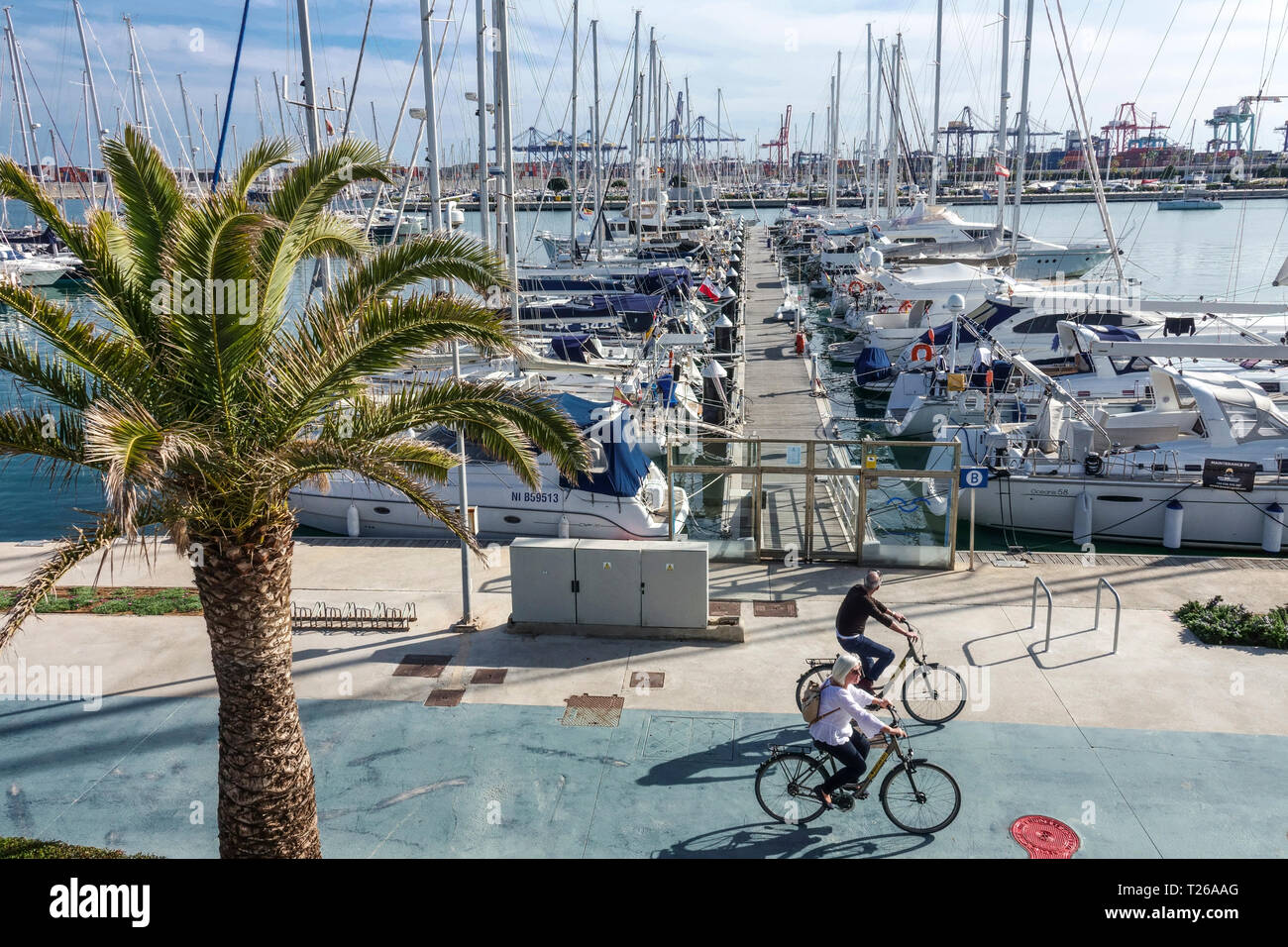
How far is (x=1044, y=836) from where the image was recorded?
318 inches

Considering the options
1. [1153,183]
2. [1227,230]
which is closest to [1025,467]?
[1227,230]

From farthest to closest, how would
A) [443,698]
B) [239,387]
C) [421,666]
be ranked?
1. [421,666]
2. [443,698]
3. [239,387]

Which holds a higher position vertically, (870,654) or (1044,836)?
(870,654)

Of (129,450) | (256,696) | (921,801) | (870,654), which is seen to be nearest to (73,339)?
(129,450)

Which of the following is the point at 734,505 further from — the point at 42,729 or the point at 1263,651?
the point at 42,729

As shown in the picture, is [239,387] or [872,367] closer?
[239,387]

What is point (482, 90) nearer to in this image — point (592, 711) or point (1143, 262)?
point (592, 711)

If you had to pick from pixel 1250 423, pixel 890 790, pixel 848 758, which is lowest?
pixel 890 790

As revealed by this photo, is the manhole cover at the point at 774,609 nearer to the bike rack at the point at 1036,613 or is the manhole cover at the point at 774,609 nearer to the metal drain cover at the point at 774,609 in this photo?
the metal drain cover at the point at 774,609

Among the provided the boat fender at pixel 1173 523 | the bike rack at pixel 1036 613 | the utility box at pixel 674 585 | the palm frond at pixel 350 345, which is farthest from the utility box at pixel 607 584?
the boat fender at pixel 1173 523

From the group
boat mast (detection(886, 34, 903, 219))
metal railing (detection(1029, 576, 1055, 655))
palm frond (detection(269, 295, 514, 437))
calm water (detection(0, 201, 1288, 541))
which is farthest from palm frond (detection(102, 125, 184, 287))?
boat mast (detection(886, 34, 903, 219))

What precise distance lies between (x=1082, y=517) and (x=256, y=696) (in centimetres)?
1643

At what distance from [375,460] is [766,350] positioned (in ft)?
97.9
